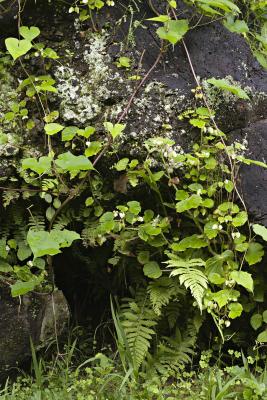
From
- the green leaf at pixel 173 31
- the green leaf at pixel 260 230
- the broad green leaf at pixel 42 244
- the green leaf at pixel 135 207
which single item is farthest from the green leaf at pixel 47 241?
the green leaf at pixel 173 31

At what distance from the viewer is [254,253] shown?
120 inches

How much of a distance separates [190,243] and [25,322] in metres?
1.15

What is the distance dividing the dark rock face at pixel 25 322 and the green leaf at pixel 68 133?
996mm

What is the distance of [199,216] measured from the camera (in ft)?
10.6

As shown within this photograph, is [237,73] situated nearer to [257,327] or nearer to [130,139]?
[130,139]

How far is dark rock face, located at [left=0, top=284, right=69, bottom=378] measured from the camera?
3.21m

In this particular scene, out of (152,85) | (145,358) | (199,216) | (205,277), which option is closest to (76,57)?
(152,85)

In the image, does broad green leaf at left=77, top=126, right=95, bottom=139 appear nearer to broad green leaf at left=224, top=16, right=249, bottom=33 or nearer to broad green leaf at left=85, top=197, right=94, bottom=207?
broad green leaf at left=85, top=197, right=94, bottom=207

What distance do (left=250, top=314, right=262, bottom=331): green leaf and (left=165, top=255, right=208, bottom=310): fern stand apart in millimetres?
473

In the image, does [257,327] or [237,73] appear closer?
[257,327]

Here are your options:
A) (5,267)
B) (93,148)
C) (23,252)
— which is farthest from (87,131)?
(5,267)

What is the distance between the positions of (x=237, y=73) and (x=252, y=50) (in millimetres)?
297

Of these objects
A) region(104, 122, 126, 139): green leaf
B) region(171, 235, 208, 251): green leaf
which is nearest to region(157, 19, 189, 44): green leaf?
region(104, 122, 126, 139): green leaf

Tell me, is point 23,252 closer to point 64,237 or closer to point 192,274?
point 64,237
